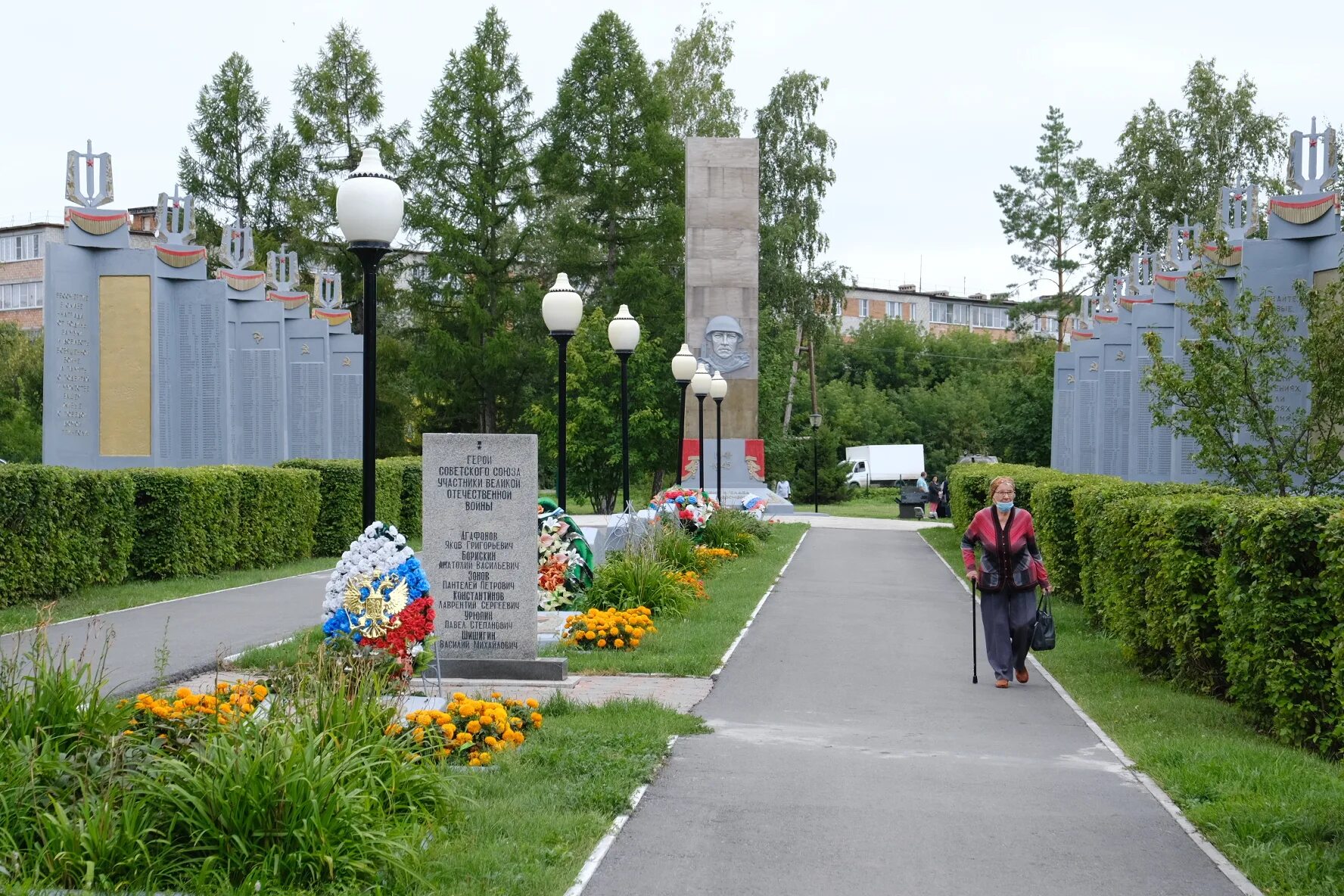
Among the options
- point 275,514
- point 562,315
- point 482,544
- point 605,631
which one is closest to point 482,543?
point 482,544

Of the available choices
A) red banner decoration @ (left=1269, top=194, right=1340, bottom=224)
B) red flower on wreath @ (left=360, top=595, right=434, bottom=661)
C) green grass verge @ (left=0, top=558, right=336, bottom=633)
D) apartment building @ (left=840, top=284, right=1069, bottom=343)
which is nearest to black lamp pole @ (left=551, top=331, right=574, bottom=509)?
green grass verge @ (left=0, top=558, right=336, bottom=633)

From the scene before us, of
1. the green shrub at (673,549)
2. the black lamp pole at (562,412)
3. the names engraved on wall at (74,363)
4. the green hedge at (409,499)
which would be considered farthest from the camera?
the green hedge at (409,499)

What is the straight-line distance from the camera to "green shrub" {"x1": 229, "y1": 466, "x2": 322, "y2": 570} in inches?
829

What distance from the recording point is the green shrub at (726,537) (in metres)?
25.4

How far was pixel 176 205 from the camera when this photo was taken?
2670 cm

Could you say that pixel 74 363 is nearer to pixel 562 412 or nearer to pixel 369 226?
pixel 562 412

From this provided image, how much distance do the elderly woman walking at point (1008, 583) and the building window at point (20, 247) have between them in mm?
69036

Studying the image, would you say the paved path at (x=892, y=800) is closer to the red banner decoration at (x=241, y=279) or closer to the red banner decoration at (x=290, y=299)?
the red banner decoration at (x=241, y=279)

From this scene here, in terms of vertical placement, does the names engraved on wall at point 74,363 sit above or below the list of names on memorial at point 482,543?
above

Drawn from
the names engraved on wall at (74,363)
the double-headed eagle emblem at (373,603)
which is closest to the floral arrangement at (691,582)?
the double-headed eagle emblem at (373,603)

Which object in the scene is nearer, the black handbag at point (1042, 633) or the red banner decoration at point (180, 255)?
the black handbag at point (1042, 633)

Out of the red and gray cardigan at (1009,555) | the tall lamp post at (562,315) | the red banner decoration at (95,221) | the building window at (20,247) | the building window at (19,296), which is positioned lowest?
the red and gray cardigan at (1009,555)

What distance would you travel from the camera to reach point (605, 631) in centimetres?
1262

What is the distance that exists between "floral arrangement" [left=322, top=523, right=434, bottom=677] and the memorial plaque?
135 centimetres
